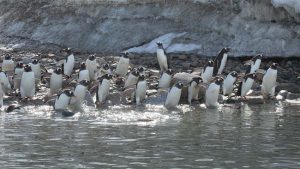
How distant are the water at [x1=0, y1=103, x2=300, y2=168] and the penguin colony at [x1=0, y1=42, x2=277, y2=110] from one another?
78 cm

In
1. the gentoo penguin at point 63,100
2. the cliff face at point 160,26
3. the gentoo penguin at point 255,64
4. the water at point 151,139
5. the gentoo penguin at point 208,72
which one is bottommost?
the water at point 151,139

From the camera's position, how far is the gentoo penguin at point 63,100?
18891mm

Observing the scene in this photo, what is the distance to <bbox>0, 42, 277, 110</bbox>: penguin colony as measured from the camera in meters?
20.0

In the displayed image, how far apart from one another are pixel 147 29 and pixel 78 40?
370cm

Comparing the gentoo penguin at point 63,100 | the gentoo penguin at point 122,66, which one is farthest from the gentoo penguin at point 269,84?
the gentoo penguin at point 63,100

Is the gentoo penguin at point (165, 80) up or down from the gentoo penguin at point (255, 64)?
down

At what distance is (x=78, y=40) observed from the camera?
34.0 metres

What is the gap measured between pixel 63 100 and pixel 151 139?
491 cm

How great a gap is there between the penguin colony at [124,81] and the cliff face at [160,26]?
2.98 m

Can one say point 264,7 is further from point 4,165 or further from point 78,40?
point 4,165

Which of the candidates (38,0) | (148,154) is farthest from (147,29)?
(148,154)

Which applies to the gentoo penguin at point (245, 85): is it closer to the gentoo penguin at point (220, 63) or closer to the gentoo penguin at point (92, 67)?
the gentoo penguin at point (220, 63)

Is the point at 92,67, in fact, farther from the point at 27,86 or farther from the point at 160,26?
the point at 160,26

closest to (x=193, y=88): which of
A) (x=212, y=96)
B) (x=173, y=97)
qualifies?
(x=212, y=96)
